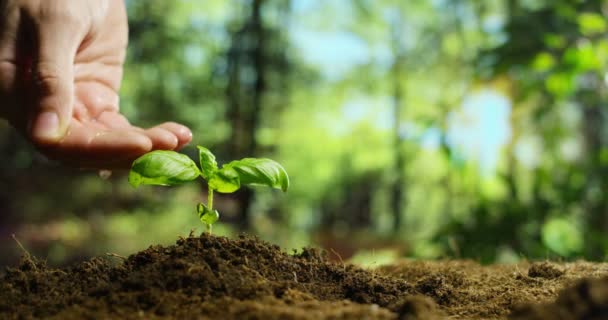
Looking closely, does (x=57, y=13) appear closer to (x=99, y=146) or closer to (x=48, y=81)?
(x=48, y=81)

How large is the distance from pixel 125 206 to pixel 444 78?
9.87 meters

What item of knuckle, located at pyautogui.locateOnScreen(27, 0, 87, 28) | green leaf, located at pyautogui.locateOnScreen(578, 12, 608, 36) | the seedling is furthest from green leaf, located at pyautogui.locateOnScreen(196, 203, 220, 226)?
green leaf, located at pyautogui.locateOnScreen(578, 12, 608, 36)

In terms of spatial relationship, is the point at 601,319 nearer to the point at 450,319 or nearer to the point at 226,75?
the point at 450,319

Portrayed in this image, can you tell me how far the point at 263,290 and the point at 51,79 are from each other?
878 mm

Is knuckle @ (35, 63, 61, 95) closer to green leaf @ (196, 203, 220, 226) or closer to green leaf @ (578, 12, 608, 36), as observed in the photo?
green leaf @ (196, 203, 220, 226)

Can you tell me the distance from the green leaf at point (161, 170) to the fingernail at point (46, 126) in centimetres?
33

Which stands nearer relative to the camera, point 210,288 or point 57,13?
point 210,288

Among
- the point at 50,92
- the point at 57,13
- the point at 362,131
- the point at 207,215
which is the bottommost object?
the point at 207,215

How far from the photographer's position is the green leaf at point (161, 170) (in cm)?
120

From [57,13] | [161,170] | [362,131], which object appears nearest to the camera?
[161,170]

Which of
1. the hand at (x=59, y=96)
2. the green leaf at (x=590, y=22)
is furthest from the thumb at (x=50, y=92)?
the green leaf at (x=590, y=22)

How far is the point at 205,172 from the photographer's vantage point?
1.26 meters

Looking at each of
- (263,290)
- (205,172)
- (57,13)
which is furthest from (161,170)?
(57,13)

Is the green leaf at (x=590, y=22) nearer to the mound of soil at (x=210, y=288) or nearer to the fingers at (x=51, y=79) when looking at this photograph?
the mound of soil at (x=210, y=288)
